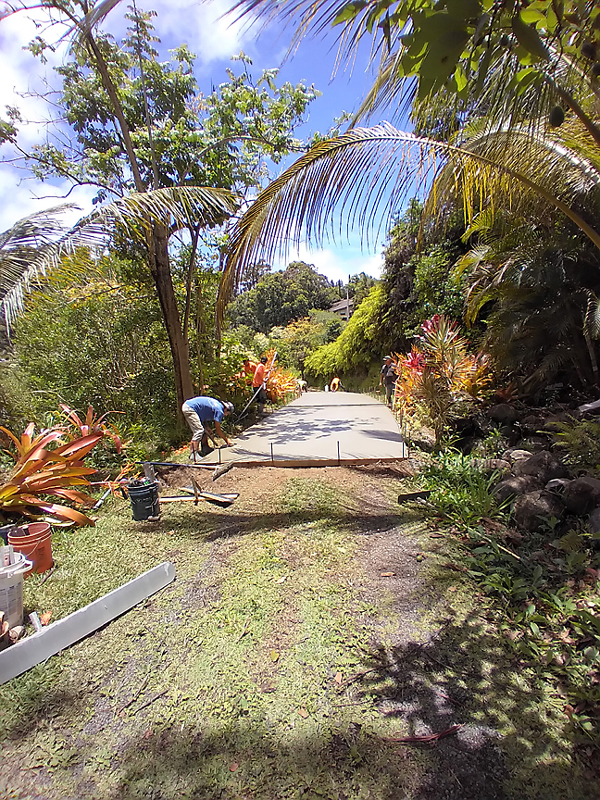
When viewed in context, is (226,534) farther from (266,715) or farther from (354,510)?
(266,715)

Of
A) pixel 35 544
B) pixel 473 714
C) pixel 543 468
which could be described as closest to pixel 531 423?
pixel 543 468

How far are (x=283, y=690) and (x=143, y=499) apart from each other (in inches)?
115

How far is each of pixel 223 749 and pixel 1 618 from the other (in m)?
1.69

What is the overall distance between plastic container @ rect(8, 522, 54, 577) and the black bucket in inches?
40.0

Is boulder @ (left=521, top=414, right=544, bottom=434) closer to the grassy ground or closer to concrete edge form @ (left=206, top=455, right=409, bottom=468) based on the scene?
concrete edge form @ (left=206, top=455, right=409, bottom=468)

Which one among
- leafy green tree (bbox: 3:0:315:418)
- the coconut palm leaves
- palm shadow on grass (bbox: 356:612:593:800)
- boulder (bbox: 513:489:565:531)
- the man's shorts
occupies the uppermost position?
leafy green tree (bbox: 3:0:315:418)

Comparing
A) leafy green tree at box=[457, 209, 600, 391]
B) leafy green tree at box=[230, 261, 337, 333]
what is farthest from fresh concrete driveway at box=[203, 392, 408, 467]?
leafy green tree at box=[230, 261, 337, 333]

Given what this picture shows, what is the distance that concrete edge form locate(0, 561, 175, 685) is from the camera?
2459 mm

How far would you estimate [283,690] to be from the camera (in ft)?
7.41

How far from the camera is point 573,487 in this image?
12.0ft

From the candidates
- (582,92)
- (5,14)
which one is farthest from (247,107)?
(582,92)

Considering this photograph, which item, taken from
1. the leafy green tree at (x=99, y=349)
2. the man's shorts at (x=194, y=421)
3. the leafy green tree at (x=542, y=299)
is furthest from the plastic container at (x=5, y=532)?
the leafy green tree at (x=542, y=299)

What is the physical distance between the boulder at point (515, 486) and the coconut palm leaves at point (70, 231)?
5090mm

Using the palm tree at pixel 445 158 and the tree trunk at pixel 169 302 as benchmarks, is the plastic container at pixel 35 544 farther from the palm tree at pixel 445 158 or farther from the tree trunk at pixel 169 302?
the tree trunk at pixel 169 302
